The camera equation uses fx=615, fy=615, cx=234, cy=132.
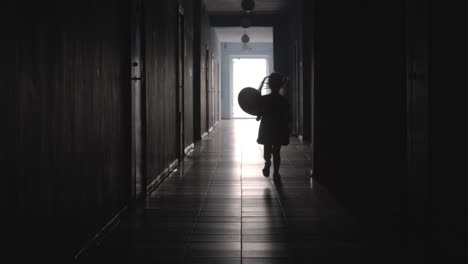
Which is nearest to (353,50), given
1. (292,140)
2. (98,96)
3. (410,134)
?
(410,134)

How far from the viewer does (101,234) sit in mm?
3602

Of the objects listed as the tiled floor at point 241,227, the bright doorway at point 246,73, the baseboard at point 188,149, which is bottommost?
the tiled floor at point 241,227

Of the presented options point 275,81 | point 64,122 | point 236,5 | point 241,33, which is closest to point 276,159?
point 275,81

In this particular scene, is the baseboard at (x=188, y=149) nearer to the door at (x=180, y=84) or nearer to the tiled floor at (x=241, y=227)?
the door at (x=180, y=84)

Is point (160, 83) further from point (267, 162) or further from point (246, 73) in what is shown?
point (246, 73)

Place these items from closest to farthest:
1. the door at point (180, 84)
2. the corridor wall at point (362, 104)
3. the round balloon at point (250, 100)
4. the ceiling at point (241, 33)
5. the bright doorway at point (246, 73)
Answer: the corridor wall at point (362, 104), the round balloon at point (250, 100), the door at point (180, 84), the ceiling at point (241, 33), the bright doorway at point (246, 73)

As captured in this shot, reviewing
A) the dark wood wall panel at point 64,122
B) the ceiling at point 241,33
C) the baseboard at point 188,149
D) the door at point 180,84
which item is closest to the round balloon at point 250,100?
the door at point 180,84

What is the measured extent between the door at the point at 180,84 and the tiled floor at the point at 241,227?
1.69m

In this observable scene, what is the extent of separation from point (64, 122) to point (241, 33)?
17633 millimetres

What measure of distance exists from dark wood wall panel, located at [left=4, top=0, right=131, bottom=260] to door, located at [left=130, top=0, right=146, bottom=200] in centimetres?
34

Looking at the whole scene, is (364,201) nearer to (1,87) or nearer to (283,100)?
(283,100)

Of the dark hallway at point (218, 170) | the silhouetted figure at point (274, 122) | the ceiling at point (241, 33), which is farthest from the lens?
the ceiling at point (241, 33)

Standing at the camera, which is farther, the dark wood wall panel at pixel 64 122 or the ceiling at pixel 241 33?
the ceiling at pixel 241 33

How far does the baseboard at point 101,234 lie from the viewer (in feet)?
Answer: 10.4
